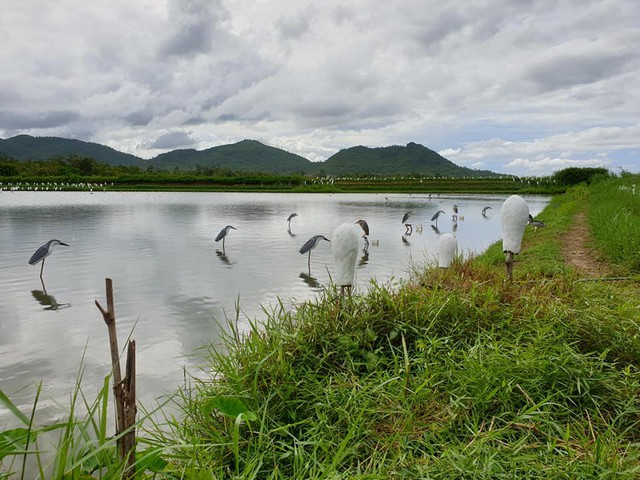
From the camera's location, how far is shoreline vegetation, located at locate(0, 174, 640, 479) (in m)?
2.12

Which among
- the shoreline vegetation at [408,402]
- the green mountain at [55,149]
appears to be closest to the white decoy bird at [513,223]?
the shoreline vegetation at [408,402]

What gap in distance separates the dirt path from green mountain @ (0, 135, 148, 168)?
16194 centimetres

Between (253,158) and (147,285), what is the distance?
16036cm

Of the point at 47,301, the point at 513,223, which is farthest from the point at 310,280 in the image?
the point at 513,223

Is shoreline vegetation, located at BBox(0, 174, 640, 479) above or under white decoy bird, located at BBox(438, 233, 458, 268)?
under

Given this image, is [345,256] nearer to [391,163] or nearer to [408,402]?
[408,402]

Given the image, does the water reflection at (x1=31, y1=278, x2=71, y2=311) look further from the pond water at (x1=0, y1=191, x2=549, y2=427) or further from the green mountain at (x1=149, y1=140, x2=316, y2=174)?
the green mountain at (x1=149, y1=140, x2=316, y2=174)

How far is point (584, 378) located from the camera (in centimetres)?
275

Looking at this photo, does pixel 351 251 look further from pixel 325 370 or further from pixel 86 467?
pixel 86 467

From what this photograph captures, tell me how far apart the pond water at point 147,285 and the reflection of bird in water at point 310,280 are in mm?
18

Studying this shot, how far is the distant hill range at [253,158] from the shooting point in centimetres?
12494

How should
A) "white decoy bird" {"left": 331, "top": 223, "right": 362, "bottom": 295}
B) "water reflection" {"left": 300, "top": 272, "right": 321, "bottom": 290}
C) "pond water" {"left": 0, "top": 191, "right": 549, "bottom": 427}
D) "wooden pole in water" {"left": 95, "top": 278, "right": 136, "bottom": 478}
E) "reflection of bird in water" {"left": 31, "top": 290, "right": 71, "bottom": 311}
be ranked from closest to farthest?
1. "wooden pole in water" {"left": 95, "top": 278, "right": 136, "bottom": 478}
2. "white decoy bird" {"left": 331, "top": 223, "right": 362, "bottom": 295}
3. "pond water" {"left": 0, "top": 191, "right": 549, "bottom": 427}
4. "reflection of bird in water" {"left": 31, "top": 290, "right": 71, "bottom": 311}
5. "water reflection" {"left": 300, "top": 272, "right": 321, "bottom": 290}

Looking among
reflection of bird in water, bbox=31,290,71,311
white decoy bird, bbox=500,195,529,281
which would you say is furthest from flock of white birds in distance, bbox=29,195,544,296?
reflection of bird in water, bbox=31,290,71,311

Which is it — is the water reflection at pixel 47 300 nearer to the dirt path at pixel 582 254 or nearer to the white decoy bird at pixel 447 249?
the white decoy bird at pixel 447 249
